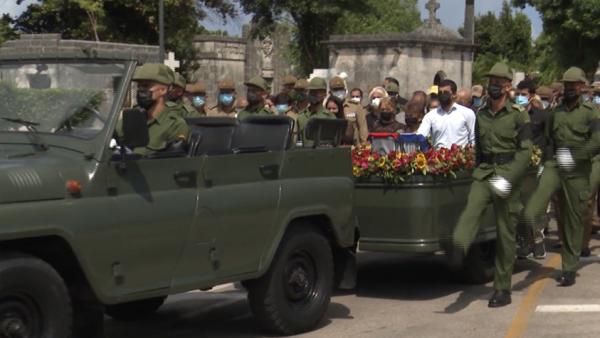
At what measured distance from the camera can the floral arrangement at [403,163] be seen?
963cm

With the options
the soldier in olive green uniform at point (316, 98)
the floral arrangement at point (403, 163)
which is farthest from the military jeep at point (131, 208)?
the soldier in olive green uniform at point (316, 98)

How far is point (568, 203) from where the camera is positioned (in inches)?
430

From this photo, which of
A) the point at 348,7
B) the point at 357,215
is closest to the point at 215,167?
the point at 357,215

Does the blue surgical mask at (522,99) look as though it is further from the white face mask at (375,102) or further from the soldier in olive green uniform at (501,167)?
the soldier in olive green uniform at (501,167)

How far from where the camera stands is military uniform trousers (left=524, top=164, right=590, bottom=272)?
10.7 m

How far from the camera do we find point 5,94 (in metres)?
7.26

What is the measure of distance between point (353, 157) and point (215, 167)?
2.54 meters

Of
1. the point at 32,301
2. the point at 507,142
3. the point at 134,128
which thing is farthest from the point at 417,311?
the point at 32,301

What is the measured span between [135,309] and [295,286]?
61.0 inches

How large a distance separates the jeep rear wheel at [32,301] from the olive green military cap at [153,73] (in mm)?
1786

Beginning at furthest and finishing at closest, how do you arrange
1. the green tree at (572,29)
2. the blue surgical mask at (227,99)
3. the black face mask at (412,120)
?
the green tree at (572,29), the blue surgical mask at (227,99), the black face mask at (412,120)

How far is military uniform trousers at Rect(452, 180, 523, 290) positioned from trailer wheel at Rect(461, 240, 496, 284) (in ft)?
2.33

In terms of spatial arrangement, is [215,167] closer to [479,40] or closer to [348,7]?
[348,7]

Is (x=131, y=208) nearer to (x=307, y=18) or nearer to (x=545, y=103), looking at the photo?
(x=545, y=103)
